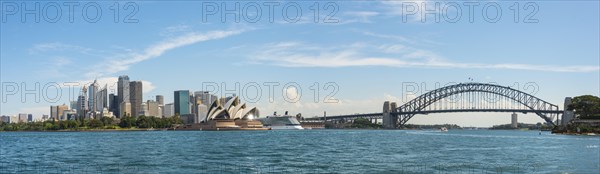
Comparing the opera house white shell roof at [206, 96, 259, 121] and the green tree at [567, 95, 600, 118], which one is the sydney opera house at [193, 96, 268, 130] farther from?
the green tree at [567, 95, 600, 118]

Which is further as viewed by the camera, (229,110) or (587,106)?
(229,110)

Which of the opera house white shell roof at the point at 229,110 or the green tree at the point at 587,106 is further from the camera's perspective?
the opera house white shell roof at the point at 229,110

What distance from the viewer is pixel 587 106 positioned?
392ft

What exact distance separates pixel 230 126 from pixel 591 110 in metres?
98.6

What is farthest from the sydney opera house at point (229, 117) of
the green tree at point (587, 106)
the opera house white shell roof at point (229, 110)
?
the green tree at point (587, 106)

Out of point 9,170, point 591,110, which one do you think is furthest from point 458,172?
point 591,110

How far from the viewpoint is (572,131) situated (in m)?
108

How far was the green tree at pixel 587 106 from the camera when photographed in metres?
116

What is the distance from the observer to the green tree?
381ft

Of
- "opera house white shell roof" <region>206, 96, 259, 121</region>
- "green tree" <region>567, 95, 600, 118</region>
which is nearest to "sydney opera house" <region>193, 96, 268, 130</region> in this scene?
"opera house white shell roof" <region>206, 96, 259, 121</region>

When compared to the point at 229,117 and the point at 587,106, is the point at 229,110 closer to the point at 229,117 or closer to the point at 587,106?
the point at 229,117

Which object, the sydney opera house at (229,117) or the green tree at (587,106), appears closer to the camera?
the green tree at (587,106)

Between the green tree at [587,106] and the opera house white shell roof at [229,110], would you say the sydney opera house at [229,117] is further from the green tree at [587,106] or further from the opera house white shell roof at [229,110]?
the green tree at [587,106]

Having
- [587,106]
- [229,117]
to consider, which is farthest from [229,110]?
[587,106]
